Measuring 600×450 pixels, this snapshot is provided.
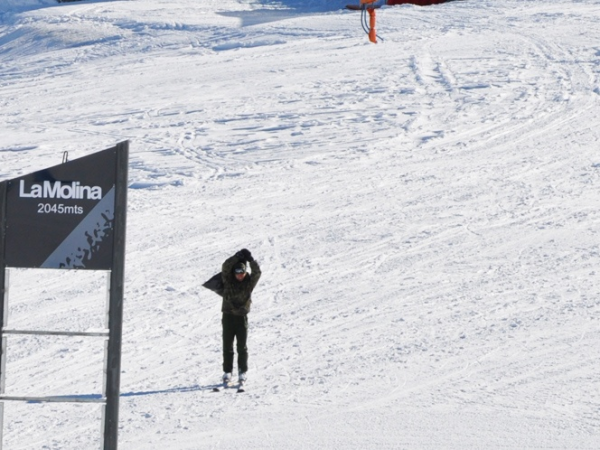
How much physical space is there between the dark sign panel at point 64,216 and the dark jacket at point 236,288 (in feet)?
8.91

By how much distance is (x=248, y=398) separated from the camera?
25.0 feet

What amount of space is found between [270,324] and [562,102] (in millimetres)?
11777

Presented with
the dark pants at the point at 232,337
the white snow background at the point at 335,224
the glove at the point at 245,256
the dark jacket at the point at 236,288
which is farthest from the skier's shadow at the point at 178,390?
the glove at the point at 245,256

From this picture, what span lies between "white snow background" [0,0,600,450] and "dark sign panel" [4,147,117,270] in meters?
2.25

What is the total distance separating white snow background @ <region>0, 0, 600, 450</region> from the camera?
7383mm

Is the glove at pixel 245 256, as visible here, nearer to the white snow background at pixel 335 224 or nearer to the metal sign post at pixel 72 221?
the white snow background at pixel 335 224

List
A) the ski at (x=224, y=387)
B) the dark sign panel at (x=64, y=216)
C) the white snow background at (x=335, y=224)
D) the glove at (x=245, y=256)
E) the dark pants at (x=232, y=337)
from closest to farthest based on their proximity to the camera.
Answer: the dark sign panel at (x=64, y=216)
the white snow background at (x=335, y=224)
the glove at (x=245, y=256)
the dark pants at (x=232, y=337)
the ski at (x=224, y=387)

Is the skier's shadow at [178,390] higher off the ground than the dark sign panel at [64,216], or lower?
lower

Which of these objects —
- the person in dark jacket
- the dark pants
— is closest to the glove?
the person in dark jacket

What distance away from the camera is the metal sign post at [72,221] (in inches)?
191

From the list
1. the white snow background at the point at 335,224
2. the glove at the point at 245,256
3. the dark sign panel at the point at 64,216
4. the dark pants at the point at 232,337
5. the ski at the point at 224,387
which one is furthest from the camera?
the ski at the point at 224,387

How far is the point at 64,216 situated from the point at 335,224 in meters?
8.59

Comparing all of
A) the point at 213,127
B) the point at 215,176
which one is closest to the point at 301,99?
the point at 213,127

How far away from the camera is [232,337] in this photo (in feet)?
25.7
